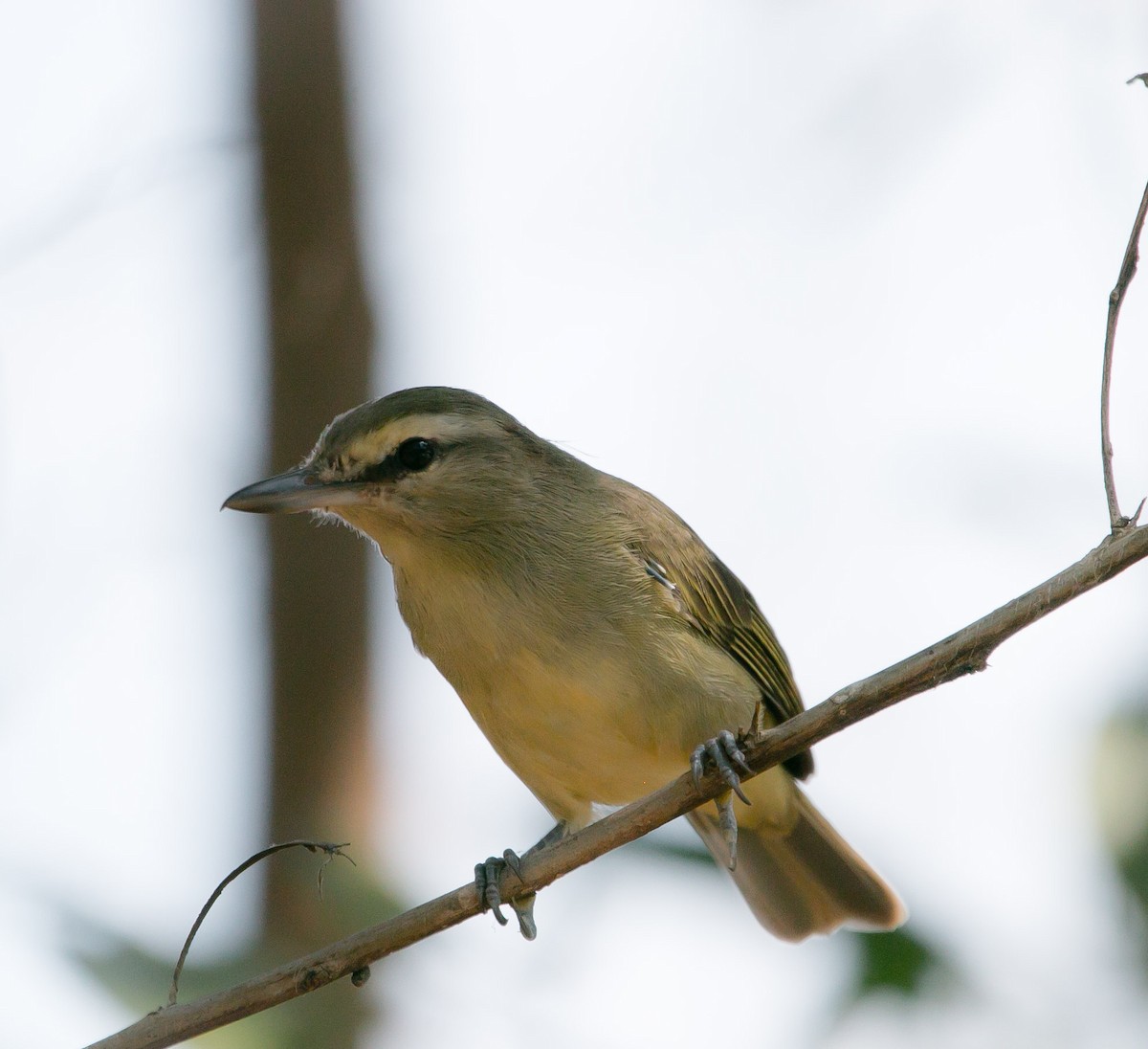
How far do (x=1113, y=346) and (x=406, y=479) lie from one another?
215 cm

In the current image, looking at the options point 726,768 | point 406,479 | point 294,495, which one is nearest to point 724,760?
point 726,768

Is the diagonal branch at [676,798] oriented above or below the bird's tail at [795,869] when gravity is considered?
above

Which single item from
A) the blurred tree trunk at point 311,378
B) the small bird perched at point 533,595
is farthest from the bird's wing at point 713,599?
the blurred tree trunk at point 311,378

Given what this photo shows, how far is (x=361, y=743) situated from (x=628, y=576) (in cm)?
247

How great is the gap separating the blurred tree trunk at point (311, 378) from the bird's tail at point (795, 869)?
1.75m

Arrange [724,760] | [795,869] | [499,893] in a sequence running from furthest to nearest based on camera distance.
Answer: [795,869]
[499,893]
[724,760]

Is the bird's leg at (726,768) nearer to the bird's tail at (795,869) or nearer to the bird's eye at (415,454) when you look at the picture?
the bird's eye at (415,454)

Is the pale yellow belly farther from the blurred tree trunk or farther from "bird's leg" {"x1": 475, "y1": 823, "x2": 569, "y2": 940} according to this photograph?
the blurred tree trunk

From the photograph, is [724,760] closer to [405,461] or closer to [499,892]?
[499,892]

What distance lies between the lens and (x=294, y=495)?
4074 millimetres

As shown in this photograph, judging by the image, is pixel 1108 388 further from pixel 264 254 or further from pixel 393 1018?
pixel 264 254

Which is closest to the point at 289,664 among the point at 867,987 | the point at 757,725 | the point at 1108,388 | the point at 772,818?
the point at 772,818

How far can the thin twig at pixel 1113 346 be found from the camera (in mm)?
2602

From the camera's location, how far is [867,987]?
4117 mm
